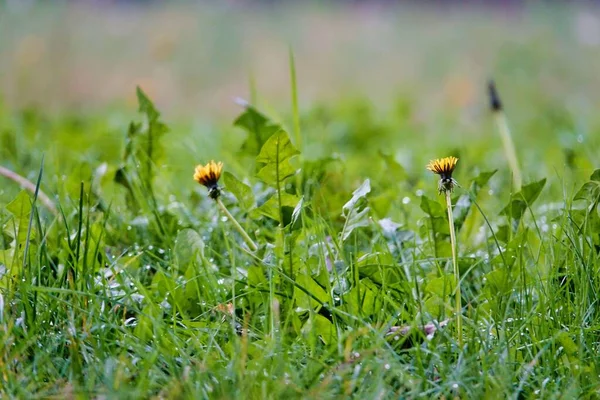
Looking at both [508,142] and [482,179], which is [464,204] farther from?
[508,142]

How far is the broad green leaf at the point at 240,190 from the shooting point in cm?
173

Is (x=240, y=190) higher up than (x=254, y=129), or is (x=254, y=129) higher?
(x=254, y=129)

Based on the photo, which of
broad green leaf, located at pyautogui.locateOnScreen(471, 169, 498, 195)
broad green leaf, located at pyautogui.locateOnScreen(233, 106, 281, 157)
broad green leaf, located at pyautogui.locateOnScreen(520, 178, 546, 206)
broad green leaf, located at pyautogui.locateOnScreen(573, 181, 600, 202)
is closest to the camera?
broad green leaf, located at pyautogui.locateOnScreen(573, 181, 600, 202)

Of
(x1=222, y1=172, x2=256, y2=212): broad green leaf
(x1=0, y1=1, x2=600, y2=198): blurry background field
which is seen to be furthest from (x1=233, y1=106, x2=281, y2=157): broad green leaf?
(x1=0, y1=1, x2=600, y2=198): blurry background field

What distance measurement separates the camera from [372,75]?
648cm

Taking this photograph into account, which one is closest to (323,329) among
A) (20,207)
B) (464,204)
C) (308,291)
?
(308,291)

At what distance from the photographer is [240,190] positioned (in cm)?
178

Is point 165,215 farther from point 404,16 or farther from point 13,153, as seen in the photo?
point 404,16

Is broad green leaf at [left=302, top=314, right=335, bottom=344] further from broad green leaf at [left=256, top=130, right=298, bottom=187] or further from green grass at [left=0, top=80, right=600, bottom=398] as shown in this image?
broad green leaf at [left=256, top=130, right=298, bottom=187]

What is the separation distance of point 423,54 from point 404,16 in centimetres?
129

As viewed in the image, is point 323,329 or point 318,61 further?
point 318,61

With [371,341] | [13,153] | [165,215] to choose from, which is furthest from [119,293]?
[13,153]

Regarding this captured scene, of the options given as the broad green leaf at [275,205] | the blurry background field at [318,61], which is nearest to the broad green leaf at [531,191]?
the broad green leaf at [275,205]

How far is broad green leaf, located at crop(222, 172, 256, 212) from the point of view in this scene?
68.2 inches
